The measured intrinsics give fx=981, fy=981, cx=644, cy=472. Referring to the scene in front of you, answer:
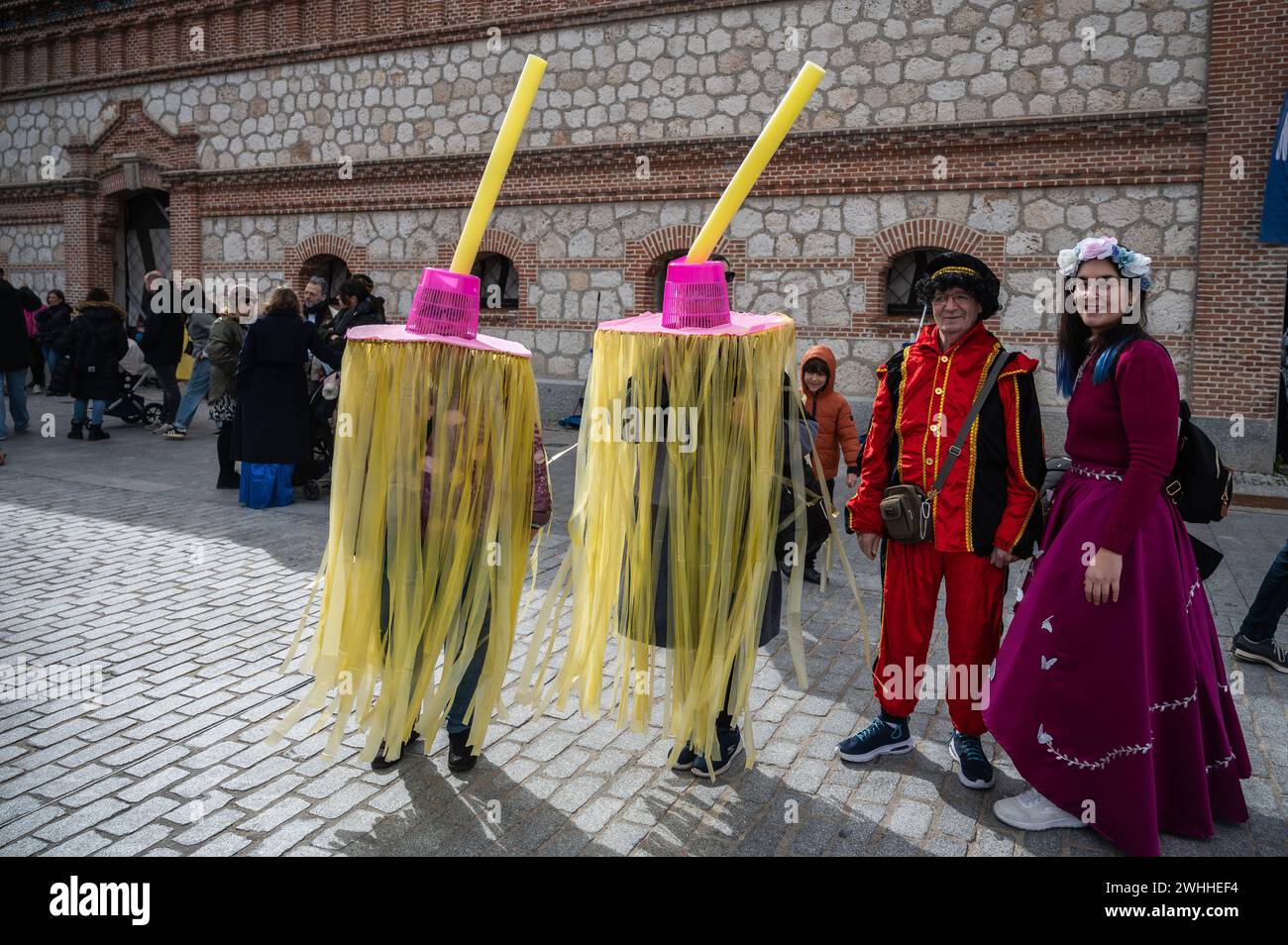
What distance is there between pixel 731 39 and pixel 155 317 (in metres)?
7.54

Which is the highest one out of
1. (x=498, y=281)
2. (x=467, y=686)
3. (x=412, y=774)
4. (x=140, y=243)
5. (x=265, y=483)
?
(x=140, y=243)

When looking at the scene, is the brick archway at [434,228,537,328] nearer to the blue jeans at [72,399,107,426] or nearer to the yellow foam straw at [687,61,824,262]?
the blue jeans at [72,399,107,426]

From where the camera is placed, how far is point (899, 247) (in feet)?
36.0

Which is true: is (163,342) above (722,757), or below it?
above

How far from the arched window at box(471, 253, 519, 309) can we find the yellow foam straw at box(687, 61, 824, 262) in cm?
1086

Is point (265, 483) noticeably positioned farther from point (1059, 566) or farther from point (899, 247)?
point (899, 247)

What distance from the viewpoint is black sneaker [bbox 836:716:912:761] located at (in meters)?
3.62

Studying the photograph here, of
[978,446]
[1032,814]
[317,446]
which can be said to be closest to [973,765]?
[1032,814]

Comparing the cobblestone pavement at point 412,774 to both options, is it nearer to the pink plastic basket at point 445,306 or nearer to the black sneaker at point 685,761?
the black sneaker at point 685,761

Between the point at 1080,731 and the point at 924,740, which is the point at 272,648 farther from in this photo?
the point at 1080,731

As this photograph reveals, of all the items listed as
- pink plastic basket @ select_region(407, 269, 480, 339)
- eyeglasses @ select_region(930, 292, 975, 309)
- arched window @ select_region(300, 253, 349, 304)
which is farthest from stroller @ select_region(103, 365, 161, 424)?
eyeglasses @ select_region(930, 292, 975, 309)

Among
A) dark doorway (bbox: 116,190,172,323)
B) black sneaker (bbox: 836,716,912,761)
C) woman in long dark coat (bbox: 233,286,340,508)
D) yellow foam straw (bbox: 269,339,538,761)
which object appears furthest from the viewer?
dark doorway (bbox: 116,190,172,323)

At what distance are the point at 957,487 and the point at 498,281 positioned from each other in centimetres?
1119

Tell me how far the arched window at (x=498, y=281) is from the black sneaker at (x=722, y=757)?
1078 cm
